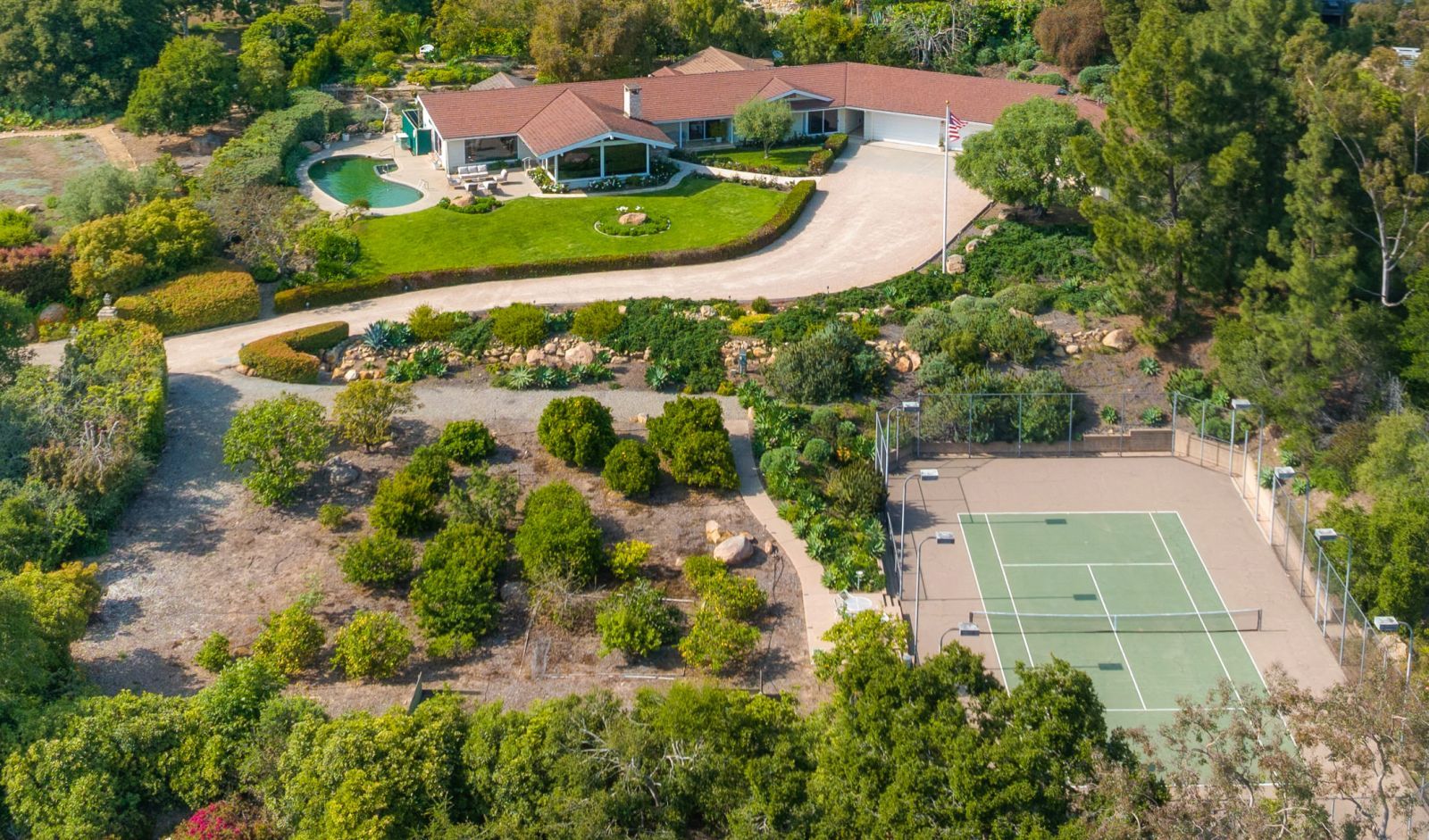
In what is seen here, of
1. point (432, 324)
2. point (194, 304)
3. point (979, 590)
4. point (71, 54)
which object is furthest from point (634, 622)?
point (71, 54)

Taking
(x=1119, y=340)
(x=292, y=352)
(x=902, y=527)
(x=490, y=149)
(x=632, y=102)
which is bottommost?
(x=902, y=527)

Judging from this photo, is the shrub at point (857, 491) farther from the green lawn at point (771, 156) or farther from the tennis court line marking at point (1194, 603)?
the green lawn at point (771, 156)

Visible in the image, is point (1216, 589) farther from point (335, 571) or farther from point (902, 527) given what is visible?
point (335, 571)

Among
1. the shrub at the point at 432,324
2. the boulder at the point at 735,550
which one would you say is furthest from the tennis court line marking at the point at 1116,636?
the shrub at the point at 432,324

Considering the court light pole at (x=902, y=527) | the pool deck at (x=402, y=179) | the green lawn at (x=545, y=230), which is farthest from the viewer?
the pool deck at (x=402, y=179)

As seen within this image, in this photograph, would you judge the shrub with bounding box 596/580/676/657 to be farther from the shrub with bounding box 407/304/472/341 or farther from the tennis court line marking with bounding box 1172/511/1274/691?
the shrub with bounding box 407/304/472/341

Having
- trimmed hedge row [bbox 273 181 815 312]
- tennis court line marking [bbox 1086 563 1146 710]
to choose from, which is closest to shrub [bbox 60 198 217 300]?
trimmed hedge row [bbox 273 181 815 312]
